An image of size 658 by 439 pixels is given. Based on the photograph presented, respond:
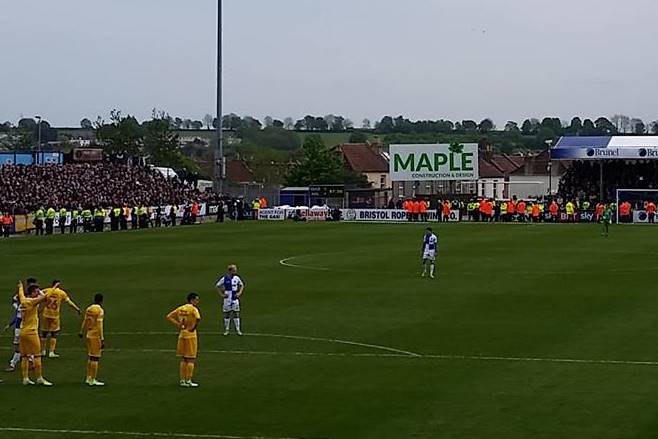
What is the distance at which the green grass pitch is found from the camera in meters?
18.7

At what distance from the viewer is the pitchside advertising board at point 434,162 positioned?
303 ft

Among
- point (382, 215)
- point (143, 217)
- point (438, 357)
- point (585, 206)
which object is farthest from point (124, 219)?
point (438, 357)

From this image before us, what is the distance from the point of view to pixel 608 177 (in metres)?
99.1

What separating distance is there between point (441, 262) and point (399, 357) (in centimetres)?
2317

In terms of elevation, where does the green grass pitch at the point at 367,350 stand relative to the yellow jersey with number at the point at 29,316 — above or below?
below

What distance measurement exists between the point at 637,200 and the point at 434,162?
634 inches


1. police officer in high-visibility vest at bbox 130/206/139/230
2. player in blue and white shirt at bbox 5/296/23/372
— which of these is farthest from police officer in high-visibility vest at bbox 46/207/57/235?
player in blue and white shirt at bbox 5/296/23/372

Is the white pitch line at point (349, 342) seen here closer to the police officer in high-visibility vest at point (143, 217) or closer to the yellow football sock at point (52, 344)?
the yellow football sock at point (52, 344)

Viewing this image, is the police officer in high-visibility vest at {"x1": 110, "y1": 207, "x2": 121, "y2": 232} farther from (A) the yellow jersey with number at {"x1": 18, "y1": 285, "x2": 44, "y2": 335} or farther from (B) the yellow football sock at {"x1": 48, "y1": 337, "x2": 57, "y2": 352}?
(A) the yellow jersey with number at {"x1": 18, "y1": 285, "x2": 44, "y2": 335}

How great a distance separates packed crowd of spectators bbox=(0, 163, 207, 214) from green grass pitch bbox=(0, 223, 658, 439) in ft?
86.8

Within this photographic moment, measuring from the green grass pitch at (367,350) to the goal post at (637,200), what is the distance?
30.5 meters

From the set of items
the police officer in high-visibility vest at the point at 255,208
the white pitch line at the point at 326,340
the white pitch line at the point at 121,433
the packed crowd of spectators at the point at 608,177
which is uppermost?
the packed crowd of spectators at the point at 608,177

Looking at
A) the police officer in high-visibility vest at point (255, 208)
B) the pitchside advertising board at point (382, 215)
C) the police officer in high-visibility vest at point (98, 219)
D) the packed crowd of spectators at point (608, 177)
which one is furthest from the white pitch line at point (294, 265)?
the packed crowd of spectators at point (608, 177)

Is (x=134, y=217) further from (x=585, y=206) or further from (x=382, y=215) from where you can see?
(x=585, y=206)
